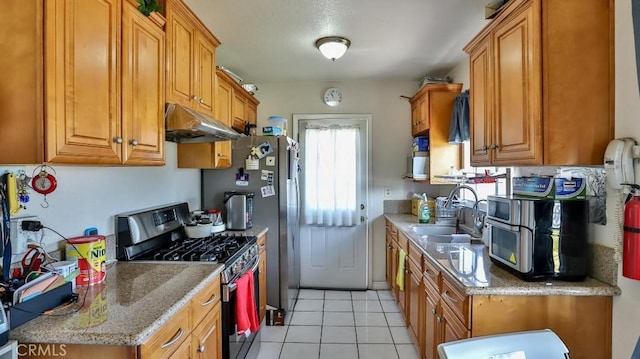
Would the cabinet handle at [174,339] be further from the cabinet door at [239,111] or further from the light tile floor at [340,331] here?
the cabinet door at [239,111]

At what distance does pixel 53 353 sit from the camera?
1.10 m

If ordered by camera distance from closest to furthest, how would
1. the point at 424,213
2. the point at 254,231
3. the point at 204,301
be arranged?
1. the point at 204,301
2. the point at 254,231
3. the point at 424,213

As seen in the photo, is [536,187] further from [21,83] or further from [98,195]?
[98,195]

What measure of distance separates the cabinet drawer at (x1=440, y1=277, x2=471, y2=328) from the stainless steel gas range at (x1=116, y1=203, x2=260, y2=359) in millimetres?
1203

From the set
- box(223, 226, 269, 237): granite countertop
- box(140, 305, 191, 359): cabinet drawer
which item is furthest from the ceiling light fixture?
box(140, 305, 191, 359): cabinet drawer

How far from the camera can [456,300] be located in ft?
5.58

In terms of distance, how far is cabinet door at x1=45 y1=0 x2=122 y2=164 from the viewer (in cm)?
117

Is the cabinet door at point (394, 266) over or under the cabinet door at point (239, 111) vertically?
under

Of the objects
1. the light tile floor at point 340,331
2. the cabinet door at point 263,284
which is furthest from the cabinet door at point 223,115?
the light tile floor at point 340,331

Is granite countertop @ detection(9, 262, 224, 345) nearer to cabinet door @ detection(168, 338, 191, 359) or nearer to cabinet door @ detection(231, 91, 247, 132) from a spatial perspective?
cabinet door @ detection(168, 338, 191, 359)

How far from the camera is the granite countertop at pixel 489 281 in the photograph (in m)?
1.51

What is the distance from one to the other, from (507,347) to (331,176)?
9.98 feet

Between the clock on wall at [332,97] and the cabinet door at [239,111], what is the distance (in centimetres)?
97

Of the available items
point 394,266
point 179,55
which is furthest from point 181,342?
point 394,266
